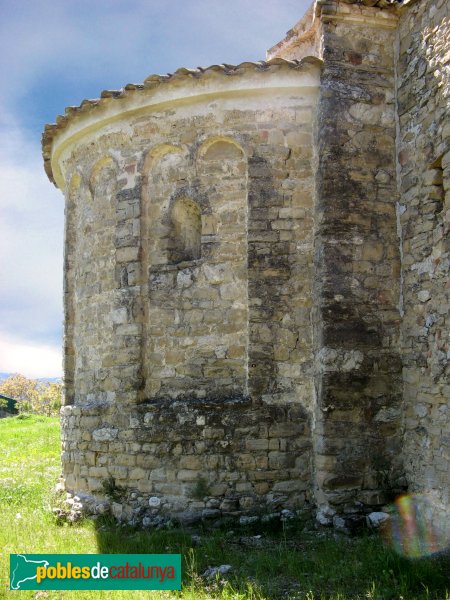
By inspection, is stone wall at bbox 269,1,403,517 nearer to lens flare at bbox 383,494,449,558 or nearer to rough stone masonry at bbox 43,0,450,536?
rough stone masonry at bbox 43,0,450,536

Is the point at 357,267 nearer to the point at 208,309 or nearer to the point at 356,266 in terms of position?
the point at 356,266

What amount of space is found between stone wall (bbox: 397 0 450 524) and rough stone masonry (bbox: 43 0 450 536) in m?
0.02

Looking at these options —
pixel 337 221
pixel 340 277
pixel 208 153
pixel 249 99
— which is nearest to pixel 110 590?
pixel 340 277

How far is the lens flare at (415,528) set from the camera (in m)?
5.05

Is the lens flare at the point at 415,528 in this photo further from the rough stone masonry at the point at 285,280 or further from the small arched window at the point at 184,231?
the small arched window at the point at 184,231

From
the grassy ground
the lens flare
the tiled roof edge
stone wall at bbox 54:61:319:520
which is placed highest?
the tiled roof edge

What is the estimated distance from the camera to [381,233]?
20.0 feet

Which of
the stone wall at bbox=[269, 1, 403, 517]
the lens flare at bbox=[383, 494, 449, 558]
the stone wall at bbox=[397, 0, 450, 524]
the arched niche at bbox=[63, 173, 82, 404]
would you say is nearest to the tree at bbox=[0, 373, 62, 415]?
the arched niche at bbox=[63, 173, 82, 404]

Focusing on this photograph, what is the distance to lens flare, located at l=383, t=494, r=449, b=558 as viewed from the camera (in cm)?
505

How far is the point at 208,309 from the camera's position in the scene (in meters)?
6.43

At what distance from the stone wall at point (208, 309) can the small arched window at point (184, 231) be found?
0.02m

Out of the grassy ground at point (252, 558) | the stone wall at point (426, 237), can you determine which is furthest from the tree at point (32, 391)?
the stone wall at point (426, 237)

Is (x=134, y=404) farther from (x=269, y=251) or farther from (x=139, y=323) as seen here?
(x=269, y=251)

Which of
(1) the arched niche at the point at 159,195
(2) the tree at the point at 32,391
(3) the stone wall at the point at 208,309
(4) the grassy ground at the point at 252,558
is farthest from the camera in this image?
(2) the tree at the point at 32,391
